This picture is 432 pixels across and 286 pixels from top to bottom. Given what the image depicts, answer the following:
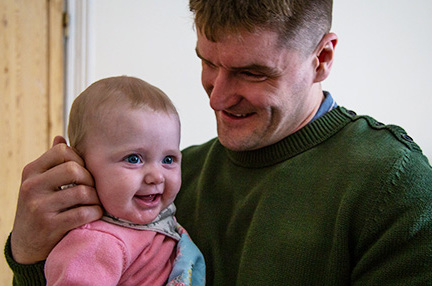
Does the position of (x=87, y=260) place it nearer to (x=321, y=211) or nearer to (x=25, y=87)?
(x=321, y=211)

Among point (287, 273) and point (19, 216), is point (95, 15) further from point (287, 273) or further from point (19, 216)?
point (287, 273)

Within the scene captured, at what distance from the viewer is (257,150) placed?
1167 mm

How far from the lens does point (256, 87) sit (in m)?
1.06

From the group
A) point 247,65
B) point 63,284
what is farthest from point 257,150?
point 63,284

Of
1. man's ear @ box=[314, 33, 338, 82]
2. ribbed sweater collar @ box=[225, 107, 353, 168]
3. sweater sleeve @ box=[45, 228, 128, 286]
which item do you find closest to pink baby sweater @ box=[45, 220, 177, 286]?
sweater sleeve @ box=[45, 228, 128, 286]

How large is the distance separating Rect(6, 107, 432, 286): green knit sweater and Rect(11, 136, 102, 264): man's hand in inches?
3.7

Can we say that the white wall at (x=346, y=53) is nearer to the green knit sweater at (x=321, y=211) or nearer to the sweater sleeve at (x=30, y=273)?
the green knit sweater at (x=321, y=211)

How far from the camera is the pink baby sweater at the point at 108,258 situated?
828 mm

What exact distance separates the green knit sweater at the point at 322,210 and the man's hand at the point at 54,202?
1.20 ft

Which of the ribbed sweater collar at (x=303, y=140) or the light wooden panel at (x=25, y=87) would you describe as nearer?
the ribbed sweater collar at (x=303, y=140)

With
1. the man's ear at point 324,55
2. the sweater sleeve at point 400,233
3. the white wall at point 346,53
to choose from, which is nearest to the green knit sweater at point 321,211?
the sweater sleeve at point 400,233

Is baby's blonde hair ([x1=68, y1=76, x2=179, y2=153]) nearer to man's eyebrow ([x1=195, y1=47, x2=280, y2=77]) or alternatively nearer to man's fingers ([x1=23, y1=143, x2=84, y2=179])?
man's fingers ([x1=23, y1=143, x2=84, y2=179])

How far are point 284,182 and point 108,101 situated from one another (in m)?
0.47

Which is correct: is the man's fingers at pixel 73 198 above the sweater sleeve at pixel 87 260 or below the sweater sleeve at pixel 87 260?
above
